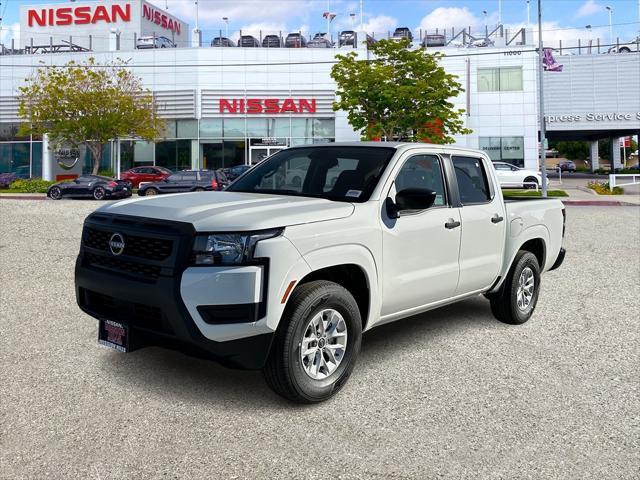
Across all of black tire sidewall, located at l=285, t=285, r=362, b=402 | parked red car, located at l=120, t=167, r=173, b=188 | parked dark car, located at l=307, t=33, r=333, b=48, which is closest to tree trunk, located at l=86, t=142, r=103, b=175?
A: parked red car, located at l=120, t=167, r=173, b=188

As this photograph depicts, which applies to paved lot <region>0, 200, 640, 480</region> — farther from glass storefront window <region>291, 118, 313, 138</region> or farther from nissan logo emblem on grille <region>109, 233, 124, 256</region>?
glass storefront window <region>291, 118, 313, 138</region>

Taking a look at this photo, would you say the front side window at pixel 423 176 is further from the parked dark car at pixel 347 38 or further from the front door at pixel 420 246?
the parked dark car at pixel 347 38

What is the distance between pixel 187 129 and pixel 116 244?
4231 cm

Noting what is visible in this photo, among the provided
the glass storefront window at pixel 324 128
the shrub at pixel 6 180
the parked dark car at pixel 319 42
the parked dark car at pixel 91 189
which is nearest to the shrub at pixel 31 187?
the shrub at pixel 6 180

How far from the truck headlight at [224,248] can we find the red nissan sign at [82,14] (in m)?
56.2

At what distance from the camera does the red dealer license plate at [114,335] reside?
13.1 ft

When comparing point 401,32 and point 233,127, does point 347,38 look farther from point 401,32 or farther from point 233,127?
point 233,127

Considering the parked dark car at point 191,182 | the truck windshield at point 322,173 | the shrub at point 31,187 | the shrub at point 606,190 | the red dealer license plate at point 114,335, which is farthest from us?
the shrub at point 31,187

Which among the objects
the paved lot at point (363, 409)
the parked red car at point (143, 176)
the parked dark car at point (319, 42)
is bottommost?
the paved lot at point (363, 409)

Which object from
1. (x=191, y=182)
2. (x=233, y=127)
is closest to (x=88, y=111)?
(x=233, y=127)

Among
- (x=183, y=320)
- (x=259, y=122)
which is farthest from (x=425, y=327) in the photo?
(x=259, y=122)

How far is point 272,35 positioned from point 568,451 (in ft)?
154

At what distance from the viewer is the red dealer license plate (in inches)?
157

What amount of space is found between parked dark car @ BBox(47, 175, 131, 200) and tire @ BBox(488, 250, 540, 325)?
2524 cm
